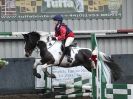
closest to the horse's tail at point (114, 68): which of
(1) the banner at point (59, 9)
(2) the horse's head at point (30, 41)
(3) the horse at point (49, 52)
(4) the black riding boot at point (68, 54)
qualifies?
(3) the horse at point (49, 52)

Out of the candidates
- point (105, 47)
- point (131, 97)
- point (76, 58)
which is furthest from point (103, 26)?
point (131, 97)

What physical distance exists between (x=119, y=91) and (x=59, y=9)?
348 inches

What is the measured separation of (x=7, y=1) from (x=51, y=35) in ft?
8.35

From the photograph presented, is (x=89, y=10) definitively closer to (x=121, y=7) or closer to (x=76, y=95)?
(x=121, y=7)

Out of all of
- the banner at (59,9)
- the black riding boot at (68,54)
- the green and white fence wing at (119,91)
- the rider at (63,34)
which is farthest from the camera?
the banner at (59,9)

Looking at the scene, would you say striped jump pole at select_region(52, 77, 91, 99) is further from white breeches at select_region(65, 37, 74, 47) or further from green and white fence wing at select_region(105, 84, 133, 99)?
green and white fence wing at select_region(105, 84, 133, 99)

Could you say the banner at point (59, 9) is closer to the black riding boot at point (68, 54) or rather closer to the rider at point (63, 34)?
the rider at point (63, 34)

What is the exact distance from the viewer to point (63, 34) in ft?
50.5

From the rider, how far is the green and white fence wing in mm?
5454

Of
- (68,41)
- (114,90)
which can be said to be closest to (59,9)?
(68,41)

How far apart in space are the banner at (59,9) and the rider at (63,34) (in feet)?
7.94

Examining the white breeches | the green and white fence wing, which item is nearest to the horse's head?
the white breeches

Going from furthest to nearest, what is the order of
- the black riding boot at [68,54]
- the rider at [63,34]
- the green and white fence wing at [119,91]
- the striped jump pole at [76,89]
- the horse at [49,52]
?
the black riding boot at [68,54] → the horse at [49,52] → the rider at [63,34] → the striped jump pole at [76,89] → the green and white fence wing at [119,91]

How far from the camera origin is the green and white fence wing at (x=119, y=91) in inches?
361
